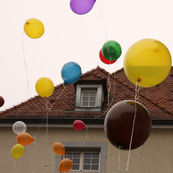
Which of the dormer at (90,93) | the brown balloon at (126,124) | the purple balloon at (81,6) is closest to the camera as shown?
the brown balloon at (126,124)

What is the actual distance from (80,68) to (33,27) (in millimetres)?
1154

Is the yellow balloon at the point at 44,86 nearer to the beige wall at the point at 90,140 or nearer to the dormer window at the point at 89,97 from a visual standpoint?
the beige wall at the point at 90,140

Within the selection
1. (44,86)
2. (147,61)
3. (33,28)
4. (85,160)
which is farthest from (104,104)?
(147,61)

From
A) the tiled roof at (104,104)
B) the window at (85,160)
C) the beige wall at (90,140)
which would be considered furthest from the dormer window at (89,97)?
the window at (85,160)

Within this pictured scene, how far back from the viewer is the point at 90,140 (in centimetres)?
1234

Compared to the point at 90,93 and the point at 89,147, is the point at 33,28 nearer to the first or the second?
the point at 89,147

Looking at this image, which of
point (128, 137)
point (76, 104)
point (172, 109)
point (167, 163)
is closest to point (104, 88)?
point (76, 104)

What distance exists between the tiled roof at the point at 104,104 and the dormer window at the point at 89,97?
0.18m

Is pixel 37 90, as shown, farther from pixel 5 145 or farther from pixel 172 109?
pixel 172 109

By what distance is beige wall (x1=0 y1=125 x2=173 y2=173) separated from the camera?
1195cm

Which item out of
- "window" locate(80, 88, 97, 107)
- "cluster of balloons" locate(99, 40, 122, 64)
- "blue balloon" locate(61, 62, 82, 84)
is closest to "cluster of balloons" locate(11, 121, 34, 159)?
"blue balloon" locate(61, 62, 82, 84)

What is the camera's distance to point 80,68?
31.0 feet

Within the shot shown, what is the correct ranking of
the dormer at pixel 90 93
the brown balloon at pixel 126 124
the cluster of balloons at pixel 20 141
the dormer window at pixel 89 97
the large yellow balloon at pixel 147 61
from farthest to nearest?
the dormer at pixel 90 93
the dormer window at pixel 89 97
the cluster of balloons at pixel 20 141
the brown balloon at pixel 126 124
the large yellow balloon at pixel 147 61

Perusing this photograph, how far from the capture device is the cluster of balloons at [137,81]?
22.8 feet
